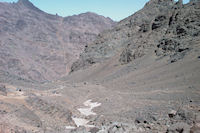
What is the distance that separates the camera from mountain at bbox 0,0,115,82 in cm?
11562

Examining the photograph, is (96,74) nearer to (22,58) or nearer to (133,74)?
(133,74)

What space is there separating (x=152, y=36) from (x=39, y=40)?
86.7 metres

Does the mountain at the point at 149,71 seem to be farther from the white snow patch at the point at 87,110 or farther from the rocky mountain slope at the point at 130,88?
the white snow patch at the point at 87,110

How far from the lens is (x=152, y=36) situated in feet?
246

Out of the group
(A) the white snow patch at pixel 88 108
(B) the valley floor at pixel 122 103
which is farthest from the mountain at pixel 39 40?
(A) the white snow patch at pixel 88 108

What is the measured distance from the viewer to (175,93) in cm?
3719

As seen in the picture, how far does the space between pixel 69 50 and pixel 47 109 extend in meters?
122

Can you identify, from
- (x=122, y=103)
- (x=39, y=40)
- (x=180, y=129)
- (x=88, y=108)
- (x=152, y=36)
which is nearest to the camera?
(x=180, y=129)

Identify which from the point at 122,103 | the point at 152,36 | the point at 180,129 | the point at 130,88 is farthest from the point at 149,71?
the point at 180,129

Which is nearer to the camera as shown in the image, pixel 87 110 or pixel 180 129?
pixel 180 129

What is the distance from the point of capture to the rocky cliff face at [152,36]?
62125 mm

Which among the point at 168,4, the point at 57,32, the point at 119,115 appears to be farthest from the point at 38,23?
Answer: the point at 119,115

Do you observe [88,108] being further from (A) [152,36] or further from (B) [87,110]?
(A) [152,36]

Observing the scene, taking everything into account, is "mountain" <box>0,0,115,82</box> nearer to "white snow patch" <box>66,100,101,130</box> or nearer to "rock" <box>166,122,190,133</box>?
"white snow patch" <box>66,100,101,130</box>
